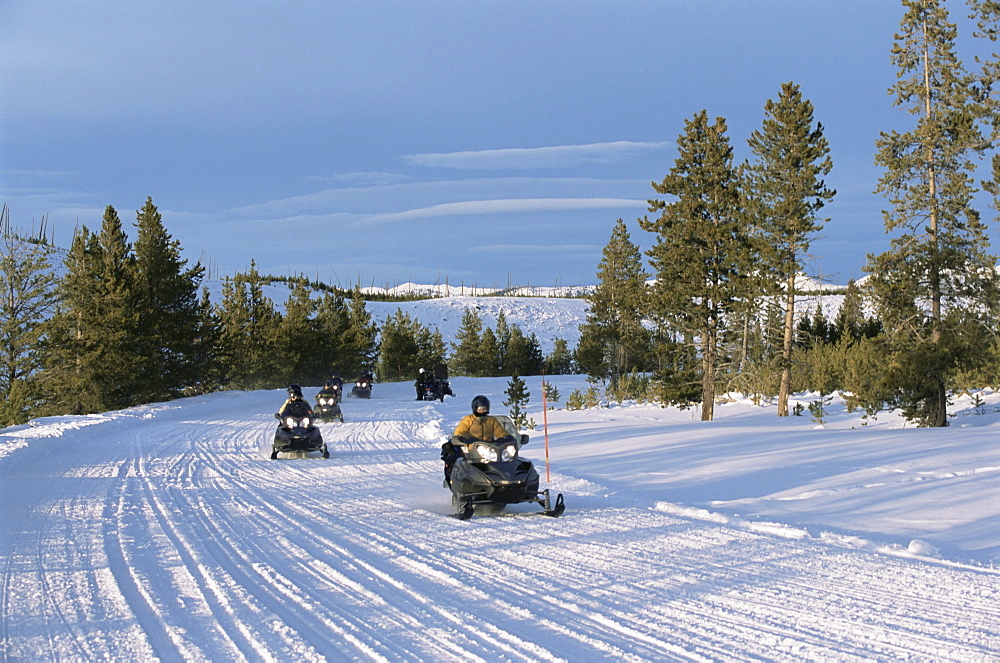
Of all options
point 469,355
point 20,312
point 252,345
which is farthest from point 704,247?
point 469,355

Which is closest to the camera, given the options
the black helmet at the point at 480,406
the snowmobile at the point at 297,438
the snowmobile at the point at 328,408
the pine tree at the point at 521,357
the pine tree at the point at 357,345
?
the black helmet at the point at 480,406

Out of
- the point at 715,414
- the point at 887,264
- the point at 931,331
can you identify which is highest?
the point at 887,264

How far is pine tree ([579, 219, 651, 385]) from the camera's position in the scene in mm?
58000

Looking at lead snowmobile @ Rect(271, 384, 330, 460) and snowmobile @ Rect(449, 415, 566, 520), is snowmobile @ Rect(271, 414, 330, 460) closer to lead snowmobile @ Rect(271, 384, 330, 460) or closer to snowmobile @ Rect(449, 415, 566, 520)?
lead snowmobile @ Rect(271, 384, 330, 460)

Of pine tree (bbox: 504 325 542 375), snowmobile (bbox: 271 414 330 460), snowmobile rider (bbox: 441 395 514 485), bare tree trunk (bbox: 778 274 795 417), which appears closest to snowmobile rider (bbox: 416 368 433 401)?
bare tree trunk (bbox: 778 274 795 417)

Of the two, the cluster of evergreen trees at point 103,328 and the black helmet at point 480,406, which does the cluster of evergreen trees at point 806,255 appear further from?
the cluster of evergreen trees at point 103,328

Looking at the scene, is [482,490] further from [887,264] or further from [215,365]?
[215,365]

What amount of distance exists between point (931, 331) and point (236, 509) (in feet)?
63.1

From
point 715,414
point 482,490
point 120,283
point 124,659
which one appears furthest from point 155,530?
point 120,283

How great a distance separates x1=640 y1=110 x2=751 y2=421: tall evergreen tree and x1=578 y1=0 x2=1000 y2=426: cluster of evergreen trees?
0.05 m

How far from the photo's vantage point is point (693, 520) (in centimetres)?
961

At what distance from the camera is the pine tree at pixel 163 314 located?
1681 inches

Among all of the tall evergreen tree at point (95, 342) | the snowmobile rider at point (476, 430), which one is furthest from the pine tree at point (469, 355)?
the snowmobile rider at point (476, 430)

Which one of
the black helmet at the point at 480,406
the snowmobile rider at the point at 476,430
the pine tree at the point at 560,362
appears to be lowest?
the snowmobile rider at the point at 476,430
